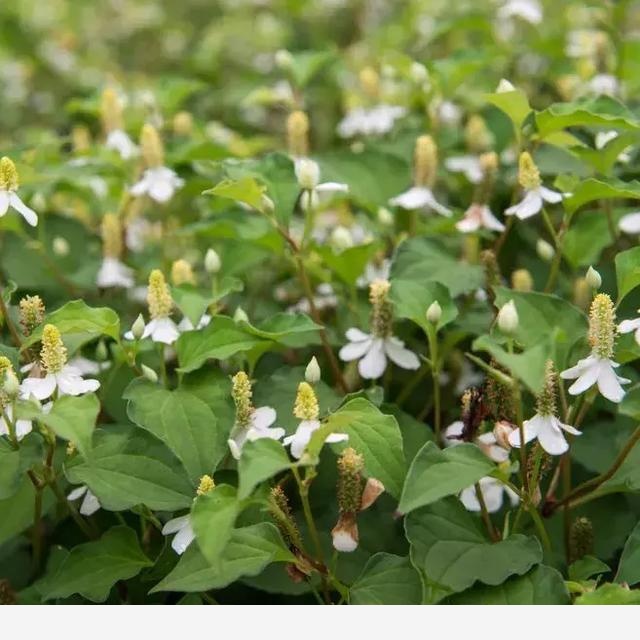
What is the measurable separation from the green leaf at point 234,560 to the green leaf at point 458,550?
0.11 meters

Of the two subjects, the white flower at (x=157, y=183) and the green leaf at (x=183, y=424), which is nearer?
the green leaf at (x=183, y=424)

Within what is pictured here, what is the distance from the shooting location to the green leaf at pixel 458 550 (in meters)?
0.82

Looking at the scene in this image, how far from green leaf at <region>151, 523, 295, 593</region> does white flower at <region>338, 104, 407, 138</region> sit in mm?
907

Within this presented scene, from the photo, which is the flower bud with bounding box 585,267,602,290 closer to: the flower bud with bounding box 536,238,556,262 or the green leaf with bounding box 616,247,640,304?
the green leaf with bounding box 616,247,640,304

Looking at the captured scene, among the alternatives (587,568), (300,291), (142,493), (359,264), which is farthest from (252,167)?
(587,568)

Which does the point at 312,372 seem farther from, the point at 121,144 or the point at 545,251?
the point at 121,144

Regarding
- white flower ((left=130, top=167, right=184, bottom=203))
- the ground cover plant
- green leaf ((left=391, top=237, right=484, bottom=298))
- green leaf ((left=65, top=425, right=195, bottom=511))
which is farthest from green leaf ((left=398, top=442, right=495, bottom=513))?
white flower ((left=130, top=167, right=184, bottom=203))

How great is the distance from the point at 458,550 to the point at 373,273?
519mm

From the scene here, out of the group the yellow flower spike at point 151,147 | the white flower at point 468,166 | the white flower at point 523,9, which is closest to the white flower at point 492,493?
the white flower at point 468,166

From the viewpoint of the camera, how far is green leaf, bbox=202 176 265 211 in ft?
3.36

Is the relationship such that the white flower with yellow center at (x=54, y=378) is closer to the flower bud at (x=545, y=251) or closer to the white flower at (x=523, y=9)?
the flower bud at (x=545, y=251)

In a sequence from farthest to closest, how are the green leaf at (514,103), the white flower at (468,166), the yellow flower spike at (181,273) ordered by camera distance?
1. the white flower at (468,166)
2. the yellow flower spike at (181,273)
3. the green leaf at (514,103)

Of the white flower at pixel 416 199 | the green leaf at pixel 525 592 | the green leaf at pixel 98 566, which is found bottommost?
the green leaf at pixel 98 566

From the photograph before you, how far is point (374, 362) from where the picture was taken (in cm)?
A: 109
